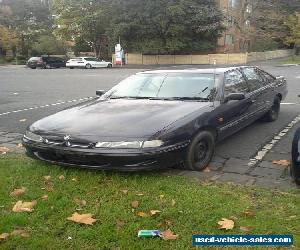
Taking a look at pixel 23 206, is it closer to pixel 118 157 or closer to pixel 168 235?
pixel 118 157

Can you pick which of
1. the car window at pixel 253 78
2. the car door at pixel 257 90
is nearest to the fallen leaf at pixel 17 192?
the car door at pixel 257 90

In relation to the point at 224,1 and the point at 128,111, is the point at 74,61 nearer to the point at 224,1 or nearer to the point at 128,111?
the point at 224,1

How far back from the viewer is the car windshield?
21.5 feet

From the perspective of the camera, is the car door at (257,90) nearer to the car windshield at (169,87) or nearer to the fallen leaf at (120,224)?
the car windshield at (169,87)

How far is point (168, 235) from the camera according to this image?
152 inches

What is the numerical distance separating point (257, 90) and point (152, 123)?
3148 millimetres

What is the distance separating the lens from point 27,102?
13.2 meters

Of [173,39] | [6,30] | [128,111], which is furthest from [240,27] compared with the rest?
[128,111]

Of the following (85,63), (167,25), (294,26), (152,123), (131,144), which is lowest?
(85,63)

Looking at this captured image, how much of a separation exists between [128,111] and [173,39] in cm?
3837

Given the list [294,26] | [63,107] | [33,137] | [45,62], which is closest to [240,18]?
[294,26]

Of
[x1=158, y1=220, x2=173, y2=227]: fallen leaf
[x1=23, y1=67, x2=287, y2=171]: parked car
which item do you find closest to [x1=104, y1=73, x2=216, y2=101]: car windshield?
[x1=23, y1=67, x2=287, y2=171]: parked car

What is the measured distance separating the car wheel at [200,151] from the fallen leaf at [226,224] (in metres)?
1.54

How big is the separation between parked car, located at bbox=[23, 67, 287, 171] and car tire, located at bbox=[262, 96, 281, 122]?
121cm
